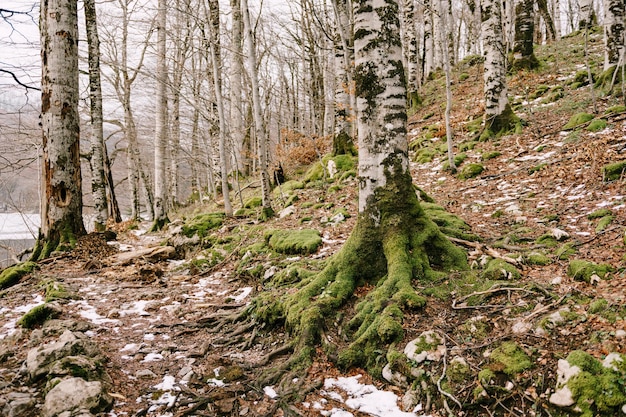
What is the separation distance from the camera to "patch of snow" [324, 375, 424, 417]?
112 inches

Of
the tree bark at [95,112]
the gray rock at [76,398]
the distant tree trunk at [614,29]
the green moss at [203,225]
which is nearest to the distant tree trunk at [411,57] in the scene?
the distant tree trunk at [614,29]

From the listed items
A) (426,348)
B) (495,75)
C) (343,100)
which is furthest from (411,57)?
(426,348)

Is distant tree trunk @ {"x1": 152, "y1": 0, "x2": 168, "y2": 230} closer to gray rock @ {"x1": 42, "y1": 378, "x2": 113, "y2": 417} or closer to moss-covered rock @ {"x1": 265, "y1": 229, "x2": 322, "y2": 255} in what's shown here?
moss-covered rock @ {"x1": 265, "y1": 229, "x2": 322, "y2": 255}

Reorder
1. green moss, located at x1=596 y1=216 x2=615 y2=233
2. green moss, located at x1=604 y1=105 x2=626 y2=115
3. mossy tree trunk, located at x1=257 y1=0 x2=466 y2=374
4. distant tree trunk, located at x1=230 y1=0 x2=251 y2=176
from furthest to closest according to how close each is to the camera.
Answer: distant tree trunk, located at x1=230 y1=0 x2=251 y2=176
green moss, located at x1=604 y1=105 x2=626 y2=115
green moss, located at x1=596 y1=216 x2=615 y2=233
mossy tree trunk, located at x1=257 y1=0 x2=466 y2=374

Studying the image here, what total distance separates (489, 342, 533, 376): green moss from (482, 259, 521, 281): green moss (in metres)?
1.06

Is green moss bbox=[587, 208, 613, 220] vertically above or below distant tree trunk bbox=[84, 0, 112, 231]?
below

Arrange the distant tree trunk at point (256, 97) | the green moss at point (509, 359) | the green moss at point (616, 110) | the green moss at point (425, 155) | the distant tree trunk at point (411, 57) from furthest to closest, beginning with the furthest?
the distant tree trunk at point (411, 57) < the green moss at point (425, 155) < the distant tree trunk at point (256, 97) < the green moss at point (616, 110) < the green moss at point (509, 359)

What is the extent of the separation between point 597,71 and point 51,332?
15083 mm

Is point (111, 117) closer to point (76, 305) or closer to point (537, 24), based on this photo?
point (76, 305)

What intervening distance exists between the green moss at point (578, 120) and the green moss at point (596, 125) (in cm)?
43

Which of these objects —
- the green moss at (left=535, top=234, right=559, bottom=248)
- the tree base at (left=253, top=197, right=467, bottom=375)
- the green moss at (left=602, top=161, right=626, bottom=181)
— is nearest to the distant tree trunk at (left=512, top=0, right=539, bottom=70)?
the green moss at (left=602, top=161, right=626, bottom=181)

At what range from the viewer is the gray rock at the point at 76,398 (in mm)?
2740

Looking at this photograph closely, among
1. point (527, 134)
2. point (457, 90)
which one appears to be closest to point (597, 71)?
point (527, 134)

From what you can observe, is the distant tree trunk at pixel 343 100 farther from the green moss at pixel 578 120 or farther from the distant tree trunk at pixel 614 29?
the distant tree trunk at pixel 614 29
